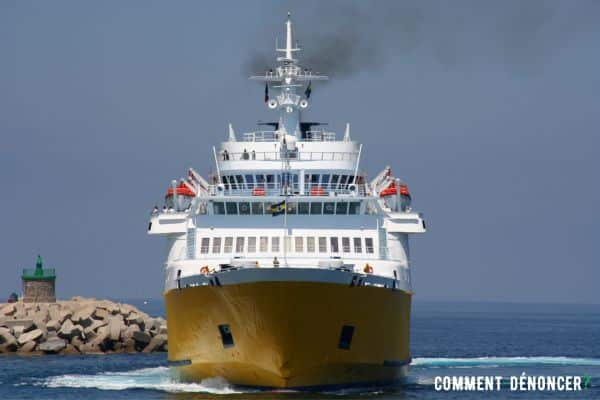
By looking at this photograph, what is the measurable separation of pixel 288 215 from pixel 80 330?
28.0 metres

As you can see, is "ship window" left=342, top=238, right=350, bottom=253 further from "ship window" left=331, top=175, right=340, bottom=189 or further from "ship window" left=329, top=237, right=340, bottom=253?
"ship window" left=331, top=175, right=340, bottom=189

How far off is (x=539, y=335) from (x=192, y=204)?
5992 cm

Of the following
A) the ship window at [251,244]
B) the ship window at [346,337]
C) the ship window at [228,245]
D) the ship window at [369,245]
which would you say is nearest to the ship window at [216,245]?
the ship window at [228,245]

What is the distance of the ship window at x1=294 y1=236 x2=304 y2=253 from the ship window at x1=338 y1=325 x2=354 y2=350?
4110 millimetres

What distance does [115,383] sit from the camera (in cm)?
4922

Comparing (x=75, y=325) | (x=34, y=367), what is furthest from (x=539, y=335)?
(x=34, y=367)

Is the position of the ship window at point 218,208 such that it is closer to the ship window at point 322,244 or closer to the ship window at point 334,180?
the ship window at point 322,244

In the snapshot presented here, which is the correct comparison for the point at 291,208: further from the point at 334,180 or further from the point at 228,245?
the point at 334,180

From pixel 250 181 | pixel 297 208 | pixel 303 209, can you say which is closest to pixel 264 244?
pixel 297 208

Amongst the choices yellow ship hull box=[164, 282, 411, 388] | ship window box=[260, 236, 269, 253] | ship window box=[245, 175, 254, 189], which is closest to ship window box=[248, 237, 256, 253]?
ship window box=[260, 236, 269, 253]

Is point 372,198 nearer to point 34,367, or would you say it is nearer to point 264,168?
point 264,168

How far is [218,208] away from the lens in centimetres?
4647

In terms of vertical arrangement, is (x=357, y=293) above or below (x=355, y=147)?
below

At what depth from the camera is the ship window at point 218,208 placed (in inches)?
1826
